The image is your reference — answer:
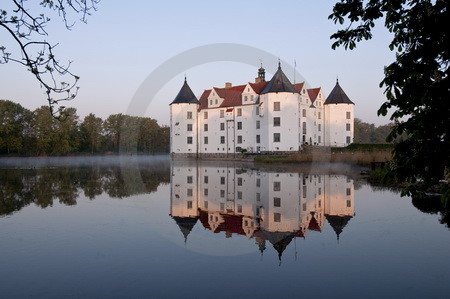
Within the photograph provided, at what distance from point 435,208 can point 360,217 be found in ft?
9.12

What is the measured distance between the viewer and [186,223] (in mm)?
10312

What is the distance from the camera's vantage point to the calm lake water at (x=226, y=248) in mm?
5625

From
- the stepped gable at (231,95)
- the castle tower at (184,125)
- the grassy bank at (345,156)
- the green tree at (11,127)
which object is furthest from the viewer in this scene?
the green tree at (11,127)

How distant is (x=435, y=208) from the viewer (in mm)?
11750

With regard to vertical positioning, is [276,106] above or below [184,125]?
above

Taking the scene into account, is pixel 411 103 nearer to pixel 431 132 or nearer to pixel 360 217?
pixel 431 132

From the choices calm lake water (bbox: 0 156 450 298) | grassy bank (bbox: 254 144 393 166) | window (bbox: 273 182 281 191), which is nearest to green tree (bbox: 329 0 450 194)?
calm lake water (bbox: 0 156 450 298)

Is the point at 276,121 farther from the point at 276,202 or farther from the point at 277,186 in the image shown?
the point at 276,202

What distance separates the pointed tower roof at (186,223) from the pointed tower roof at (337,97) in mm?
48781

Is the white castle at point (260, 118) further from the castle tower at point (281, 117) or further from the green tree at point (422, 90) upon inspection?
the green tree at point (422, 90)

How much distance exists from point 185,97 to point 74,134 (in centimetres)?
4684

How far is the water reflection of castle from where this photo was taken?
931cm

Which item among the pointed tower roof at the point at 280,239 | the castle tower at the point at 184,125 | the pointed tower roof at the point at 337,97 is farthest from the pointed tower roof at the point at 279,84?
the pointed tower roof at the point at 280,239

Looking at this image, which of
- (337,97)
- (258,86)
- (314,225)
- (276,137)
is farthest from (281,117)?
(314,225)
